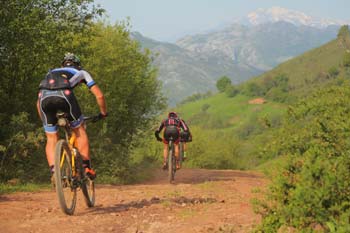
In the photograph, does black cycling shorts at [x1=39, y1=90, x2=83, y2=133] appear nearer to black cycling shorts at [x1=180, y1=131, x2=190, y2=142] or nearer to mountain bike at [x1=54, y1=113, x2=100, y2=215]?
mountain bike at [x1=54, y1=113, x2=100, y2=215]

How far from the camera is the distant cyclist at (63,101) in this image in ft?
23.1

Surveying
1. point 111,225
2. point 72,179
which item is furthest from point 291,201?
point 72,179

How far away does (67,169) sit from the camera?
7.12 metres

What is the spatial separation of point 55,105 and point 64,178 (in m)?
1.13

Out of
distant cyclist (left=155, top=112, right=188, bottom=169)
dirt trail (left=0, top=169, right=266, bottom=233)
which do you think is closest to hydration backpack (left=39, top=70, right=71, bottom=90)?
dirt trail (left=0, top=169, right=266, bottom=233)

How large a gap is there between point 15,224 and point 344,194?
468cm

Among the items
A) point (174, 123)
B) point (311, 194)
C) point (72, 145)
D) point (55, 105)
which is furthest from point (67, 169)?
point (174, 123)

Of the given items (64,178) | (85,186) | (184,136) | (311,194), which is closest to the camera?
(311,194)

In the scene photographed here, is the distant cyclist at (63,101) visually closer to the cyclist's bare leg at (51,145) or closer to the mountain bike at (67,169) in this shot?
the cyclist's bare leg at (51,145)

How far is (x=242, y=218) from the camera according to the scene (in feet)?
23.6

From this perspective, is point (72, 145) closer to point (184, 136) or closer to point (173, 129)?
point (173, 129)

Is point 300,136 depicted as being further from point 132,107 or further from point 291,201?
point 132,107

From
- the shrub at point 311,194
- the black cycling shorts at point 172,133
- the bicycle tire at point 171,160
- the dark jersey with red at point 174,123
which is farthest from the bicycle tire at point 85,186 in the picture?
the dark jersey with red at point 174,123

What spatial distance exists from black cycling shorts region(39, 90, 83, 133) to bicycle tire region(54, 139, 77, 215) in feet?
1.36
